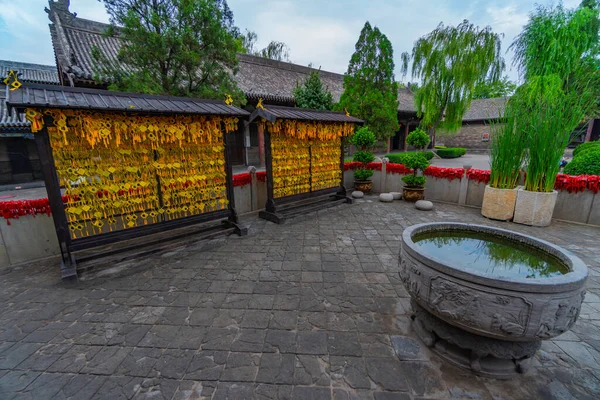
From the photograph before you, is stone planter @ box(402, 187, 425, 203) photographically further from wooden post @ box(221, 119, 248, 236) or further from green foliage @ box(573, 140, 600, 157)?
wooden post @ box(221, 119, 248, 236)

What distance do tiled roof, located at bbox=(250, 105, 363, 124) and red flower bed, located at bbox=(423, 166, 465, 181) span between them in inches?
100

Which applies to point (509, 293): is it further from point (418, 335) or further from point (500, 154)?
point (500, 154)

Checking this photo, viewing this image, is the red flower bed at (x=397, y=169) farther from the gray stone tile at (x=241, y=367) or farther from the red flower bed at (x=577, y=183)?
the gray stone tile at (x=241, y=367)

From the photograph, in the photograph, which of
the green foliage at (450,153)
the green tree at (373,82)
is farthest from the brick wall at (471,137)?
the green tree at (373,82)

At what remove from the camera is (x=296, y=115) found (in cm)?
594

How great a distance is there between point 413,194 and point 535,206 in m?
2.67

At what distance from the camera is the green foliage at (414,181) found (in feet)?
24.4

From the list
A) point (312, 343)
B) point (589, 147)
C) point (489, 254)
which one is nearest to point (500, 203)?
point (489, 254)

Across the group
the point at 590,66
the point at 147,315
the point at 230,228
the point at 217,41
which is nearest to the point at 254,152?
the point at 217,41

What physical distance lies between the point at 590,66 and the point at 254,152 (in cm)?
1612

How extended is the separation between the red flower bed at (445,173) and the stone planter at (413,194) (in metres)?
0.60

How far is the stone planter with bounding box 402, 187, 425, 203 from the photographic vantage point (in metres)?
7.50

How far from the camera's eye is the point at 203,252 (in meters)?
4.56

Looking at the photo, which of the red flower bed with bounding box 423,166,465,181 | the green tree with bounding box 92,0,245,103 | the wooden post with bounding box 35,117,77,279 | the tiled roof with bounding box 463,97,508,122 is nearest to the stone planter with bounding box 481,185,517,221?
the red flower bed with bounding box 423,166,465,181
